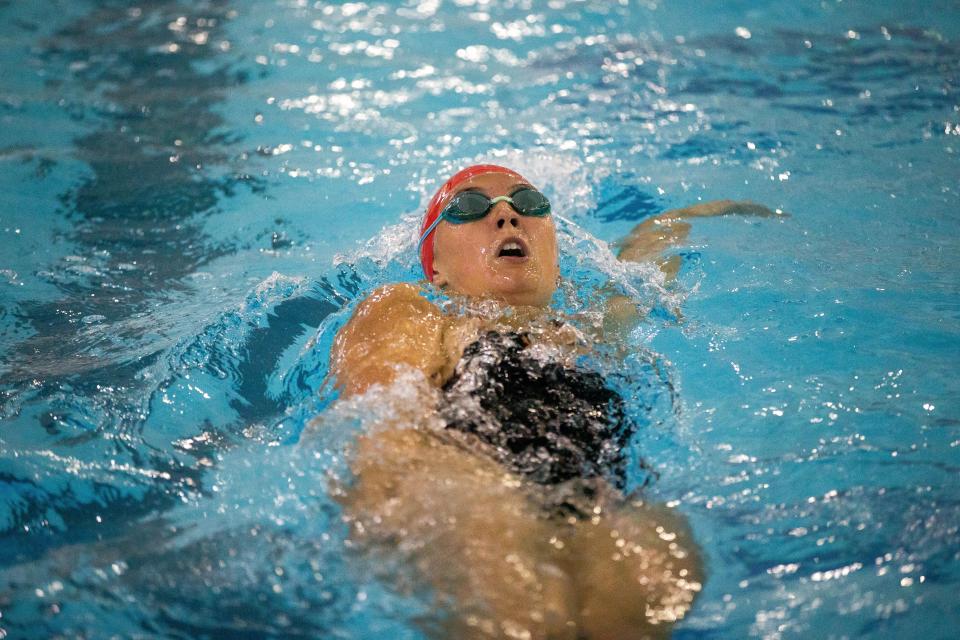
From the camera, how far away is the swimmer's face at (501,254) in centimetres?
325

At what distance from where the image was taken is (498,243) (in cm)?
328

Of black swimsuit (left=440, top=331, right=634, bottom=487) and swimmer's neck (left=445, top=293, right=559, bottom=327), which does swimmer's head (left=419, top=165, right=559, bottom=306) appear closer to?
swimmer's neck (left=445, top=293, right=559, bottom=327)

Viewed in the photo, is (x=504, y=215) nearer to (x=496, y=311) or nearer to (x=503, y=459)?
(x=496, y=311)

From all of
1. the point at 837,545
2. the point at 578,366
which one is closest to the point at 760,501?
the point at 837,545

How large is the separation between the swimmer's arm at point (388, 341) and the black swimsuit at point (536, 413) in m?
0.13

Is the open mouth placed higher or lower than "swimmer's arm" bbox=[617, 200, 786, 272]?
higher

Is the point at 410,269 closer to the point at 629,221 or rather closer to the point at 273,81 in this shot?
the point at 629,221

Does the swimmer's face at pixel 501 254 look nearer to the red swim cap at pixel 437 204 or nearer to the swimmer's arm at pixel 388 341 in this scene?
the red swim cap at pixel 437 204

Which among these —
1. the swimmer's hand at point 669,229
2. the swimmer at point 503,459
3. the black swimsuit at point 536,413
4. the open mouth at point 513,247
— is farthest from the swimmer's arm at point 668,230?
the black swimsuit at point 536,413

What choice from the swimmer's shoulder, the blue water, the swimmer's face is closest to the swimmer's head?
the swimmer's face

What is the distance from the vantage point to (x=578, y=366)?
2957 millimetres

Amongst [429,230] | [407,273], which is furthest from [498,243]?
[407,273]

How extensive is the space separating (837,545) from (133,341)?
9.72ft

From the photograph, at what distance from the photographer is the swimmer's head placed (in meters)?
3.26
